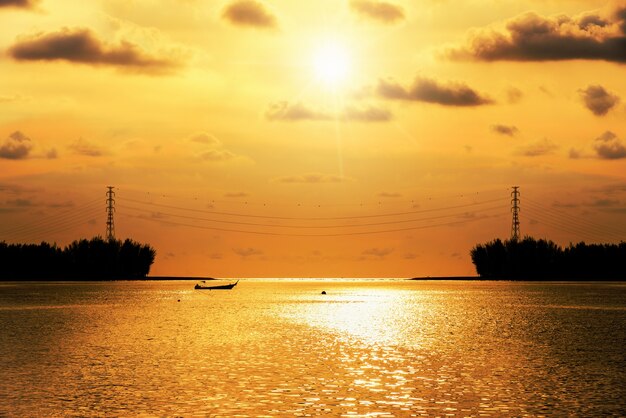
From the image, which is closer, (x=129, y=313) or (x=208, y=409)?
(x=208, y=409)

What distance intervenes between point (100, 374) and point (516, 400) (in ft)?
91.9

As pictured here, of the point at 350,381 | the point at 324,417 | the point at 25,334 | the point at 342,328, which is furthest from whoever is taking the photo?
the point at 342,328

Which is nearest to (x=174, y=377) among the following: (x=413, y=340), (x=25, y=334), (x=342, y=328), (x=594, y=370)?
(x=594, y=370)

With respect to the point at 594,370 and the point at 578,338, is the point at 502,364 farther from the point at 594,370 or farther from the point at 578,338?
the point at 578,338

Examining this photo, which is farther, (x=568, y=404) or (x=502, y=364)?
(x=502, y=364)

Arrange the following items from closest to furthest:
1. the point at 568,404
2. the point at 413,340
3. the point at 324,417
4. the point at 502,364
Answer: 1. the point at 324,417
2. the point at 568,404
3. the point at 502,364
4. the point at 413,340

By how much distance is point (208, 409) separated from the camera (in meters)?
41.8

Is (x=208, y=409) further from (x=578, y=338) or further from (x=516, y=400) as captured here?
(x=578, y=338)

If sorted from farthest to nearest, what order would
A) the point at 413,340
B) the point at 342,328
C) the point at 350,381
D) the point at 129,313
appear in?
the point at 129,313
the point at 342,328
the point at 413,340
the point at 350,381

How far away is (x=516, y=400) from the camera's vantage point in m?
44.9

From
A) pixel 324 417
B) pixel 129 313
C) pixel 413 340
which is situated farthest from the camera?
pixel 129 313

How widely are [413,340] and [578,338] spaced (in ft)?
62.5

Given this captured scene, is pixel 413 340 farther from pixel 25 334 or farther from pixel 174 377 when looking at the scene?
pixel 25 334

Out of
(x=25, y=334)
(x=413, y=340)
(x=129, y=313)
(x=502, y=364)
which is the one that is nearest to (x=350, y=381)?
(x=502, y=364)
